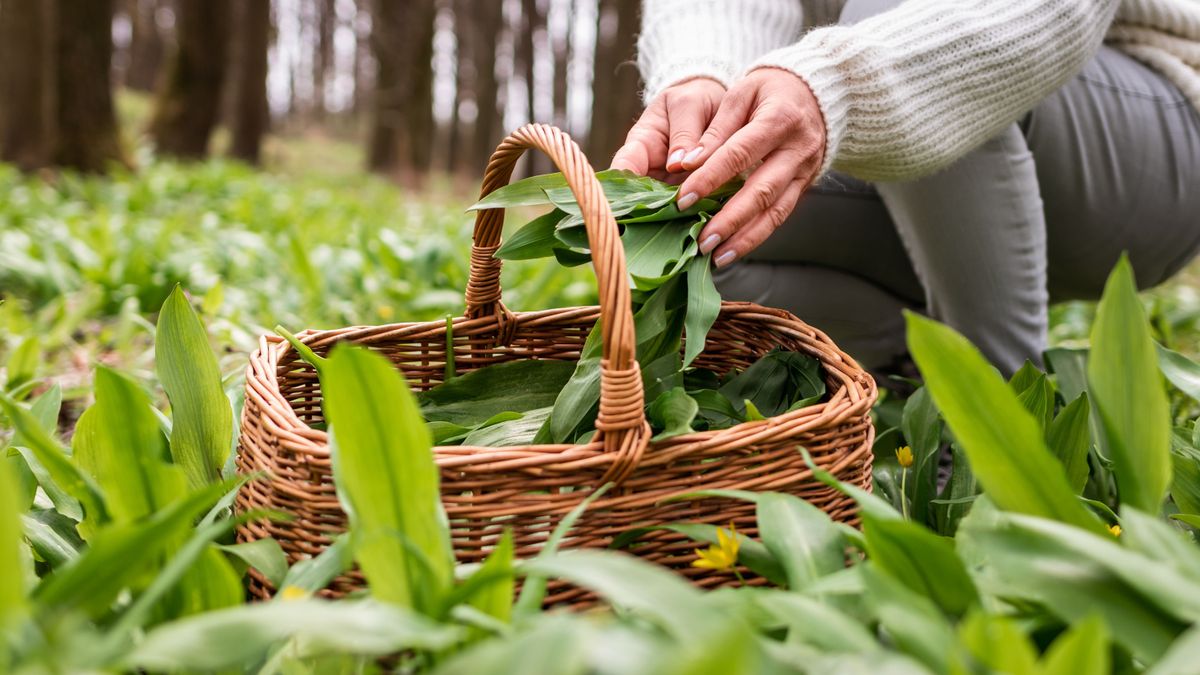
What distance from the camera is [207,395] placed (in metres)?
1.17

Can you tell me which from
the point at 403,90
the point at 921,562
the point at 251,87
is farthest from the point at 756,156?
the point at 403,90

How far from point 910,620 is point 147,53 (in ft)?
88.8

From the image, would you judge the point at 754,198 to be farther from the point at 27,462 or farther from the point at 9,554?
the point at 27,462

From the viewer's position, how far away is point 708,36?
155 centimetres

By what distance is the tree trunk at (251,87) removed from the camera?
8.78m

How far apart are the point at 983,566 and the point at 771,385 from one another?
398 millimetres

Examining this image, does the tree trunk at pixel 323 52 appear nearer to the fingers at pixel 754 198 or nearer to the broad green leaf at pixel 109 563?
the fingers at pixel 754 198

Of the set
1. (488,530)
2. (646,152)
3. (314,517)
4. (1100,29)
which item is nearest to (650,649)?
(488,530)

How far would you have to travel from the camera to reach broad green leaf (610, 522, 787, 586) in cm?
92

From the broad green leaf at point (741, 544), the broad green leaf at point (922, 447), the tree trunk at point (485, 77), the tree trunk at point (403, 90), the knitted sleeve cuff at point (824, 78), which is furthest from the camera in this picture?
the tree trunk at point (485, 77)

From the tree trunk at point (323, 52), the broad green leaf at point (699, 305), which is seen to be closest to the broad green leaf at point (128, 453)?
the broad green leaf at point (699, 305)

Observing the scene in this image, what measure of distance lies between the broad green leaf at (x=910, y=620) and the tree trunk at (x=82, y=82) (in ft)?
19.3

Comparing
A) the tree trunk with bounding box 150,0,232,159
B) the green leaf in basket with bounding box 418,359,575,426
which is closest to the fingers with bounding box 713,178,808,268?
the green leaf in basket with bounding box 418,359,575,426

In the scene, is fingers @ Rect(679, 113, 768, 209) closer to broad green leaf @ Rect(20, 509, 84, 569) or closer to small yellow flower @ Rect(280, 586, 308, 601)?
small yellow flower @ Rect(280, 586, 308, 601)
